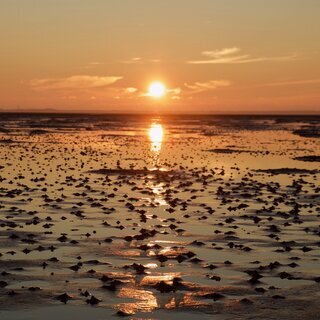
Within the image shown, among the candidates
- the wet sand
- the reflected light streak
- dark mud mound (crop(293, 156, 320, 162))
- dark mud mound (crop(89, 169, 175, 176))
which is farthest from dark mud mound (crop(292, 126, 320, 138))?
the wet sand

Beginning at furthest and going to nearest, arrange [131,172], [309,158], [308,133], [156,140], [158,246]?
[308,133]
[156,140]
[309,158]
[131,172]
[158,246]

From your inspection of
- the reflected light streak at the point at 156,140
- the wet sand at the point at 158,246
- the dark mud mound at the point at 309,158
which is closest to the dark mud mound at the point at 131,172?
the wet sand at the point at 158,246

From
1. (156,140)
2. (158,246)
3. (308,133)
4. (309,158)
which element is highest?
(308,133)

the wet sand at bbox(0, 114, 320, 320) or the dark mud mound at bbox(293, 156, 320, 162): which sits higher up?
the dark mud mound at bbox(293, 156, 320, 162)

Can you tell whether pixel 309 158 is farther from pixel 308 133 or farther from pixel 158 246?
pixel 308 133

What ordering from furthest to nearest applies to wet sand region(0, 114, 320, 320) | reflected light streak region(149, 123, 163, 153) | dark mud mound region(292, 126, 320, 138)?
dark mud mound region(292, 126, 320, 138)
reflected light streak region(149, 123, 163, 153)
wet sand region(0, 114, 320, 320)

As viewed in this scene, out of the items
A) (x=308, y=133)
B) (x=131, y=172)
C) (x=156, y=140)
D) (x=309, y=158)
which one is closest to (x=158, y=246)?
(x=131, y=172)

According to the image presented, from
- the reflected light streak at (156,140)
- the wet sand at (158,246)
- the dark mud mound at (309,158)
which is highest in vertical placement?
the reflected light streak at (156,140)

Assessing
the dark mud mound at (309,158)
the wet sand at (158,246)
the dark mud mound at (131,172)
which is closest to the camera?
the wet sand at (158,246)

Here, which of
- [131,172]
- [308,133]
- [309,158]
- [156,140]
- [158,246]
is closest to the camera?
[158,246]

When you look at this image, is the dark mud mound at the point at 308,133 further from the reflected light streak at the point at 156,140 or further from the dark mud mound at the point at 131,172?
the dark mud mound at the point at 131,172

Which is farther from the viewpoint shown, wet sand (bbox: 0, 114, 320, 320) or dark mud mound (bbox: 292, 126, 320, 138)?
dark mud mound (bbox: 292, 126, 320, 138)

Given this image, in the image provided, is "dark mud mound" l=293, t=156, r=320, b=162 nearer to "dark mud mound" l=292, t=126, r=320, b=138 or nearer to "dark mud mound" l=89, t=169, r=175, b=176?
"dark mud mound" l=89, t=169, r=175, b=176

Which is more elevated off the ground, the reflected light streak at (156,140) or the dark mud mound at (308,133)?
the dark mud mound at (308,133)
